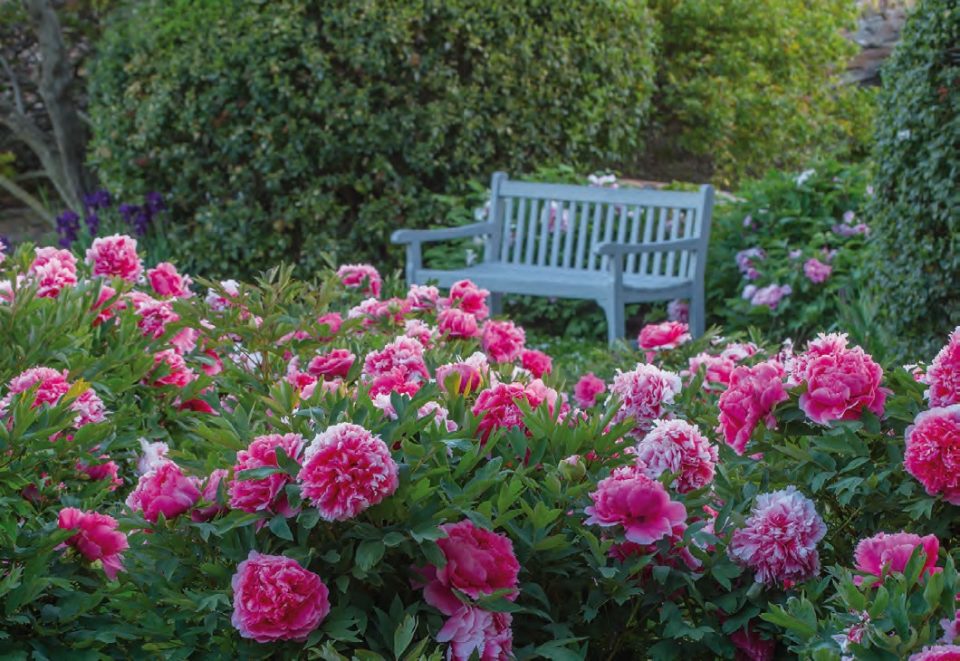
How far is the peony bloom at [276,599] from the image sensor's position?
56.4 inches

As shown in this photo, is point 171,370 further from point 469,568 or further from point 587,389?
point 469,568

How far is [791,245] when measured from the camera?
269 inches

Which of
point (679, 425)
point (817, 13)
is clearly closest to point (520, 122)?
point (817, 13)

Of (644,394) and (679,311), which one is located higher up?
(644,394)

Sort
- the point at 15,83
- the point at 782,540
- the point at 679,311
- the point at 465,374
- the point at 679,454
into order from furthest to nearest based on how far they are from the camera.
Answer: the point at 15,83 → the point at 679,311 → the point at 465,374 → the point at 679,454 → the point at 782,540

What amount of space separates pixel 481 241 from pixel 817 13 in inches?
180

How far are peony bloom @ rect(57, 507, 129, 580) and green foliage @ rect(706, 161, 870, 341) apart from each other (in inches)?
190

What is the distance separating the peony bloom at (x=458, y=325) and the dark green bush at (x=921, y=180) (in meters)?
2.38

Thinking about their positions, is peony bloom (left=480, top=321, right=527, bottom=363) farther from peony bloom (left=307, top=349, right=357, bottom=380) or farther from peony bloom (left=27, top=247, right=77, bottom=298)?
peony bloom (left=27, top=247, right=77, bottom=298)

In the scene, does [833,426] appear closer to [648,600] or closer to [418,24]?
[648,600]

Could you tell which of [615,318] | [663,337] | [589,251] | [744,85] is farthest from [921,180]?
[744,85]

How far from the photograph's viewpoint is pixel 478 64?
23.9 ft

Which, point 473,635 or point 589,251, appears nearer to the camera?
point 473,635

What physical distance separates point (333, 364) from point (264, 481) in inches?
26.3
